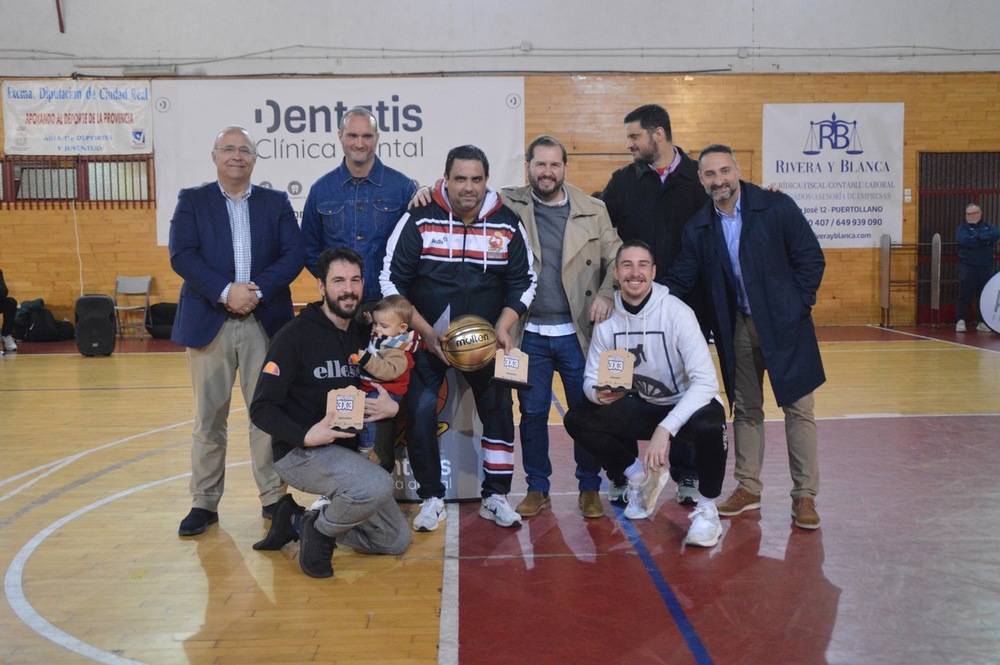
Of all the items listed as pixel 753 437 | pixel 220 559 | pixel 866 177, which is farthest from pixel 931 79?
pixel 220 559

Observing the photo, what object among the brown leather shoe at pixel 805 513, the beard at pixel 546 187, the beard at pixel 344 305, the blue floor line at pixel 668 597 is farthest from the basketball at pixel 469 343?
the brown leather shoe at pixel 805 513

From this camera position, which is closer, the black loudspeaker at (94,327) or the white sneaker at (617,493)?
the white sneaker at (617,493)

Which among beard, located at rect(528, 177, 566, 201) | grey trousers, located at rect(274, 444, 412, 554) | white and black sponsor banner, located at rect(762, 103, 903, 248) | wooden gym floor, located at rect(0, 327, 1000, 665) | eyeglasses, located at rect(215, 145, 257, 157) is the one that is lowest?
wooden gym floor, located at rect(0, 327, 1000, 665)

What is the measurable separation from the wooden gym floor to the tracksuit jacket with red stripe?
1.18 m

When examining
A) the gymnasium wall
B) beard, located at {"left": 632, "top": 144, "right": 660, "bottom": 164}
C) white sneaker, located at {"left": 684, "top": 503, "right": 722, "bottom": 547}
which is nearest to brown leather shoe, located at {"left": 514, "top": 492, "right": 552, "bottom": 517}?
white sneaker, located at {"left": 684, "top": 503, "right": 722, "bottom": 547}

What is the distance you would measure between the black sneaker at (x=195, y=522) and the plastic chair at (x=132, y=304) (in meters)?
10.7

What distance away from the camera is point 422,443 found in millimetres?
4715

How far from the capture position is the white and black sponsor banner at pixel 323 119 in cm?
1430

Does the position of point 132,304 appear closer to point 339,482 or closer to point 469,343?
point 469,343

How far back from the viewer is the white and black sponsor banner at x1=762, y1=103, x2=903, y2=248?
14719mm

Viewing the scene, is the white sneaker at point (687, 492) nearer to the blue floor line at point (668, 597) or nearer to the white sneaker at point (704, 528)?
the blue floor line at point (668, 597)

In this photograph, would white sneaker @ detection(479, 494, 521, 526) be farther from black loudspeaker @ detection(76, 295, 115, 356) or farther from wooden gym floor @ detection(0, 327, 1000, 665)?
black loudspeaker @ detection(76, 295, 115, 356)

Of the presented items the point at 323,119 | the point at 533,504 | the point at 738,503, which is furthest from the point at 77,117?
the point at 738,503

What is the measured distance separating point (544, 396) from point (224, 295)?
178cm
